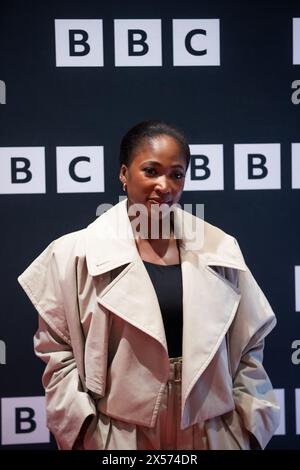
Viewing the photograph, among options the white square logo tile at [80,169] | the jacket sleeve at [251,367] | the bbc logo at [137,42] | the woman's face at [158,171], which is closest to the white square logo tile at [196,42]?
the bbc logo at [137,42]

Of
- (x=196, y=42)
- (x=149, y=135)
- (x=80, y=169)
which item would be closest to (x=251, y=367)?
(x=149, y=135)

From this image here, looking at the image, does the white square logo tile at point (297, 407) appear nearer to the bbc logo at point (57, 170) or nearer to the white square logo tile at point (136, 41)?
the bbc logo at point (57, 170)

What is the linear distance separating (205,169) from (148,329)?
808mm

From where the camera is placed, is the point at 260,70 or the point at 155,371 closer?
the point at 155,371

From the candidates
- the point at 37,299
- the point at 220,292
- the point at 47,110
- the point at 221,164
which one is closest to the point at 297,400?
the point at 220,292

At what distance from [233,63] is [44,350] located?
127cm

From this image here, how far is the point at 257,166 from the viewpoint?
2102 millimetres

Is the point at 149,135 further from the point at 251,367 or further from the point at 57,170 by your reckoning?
the point at 251,367

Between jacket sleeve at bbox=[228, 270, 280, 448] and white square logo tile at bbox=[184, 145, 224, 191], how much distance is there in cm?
48

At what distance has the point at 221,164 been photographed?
210 centimetres

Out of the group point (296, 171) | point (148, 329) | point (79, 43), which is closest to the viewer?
point (148, 329)

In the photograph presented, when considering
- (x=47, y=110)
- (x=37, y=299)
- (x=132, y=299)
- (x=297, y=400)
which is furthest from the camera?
(x=297, y=400)

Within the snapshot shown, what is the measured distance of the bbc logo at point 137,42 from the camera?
79.2 inches
